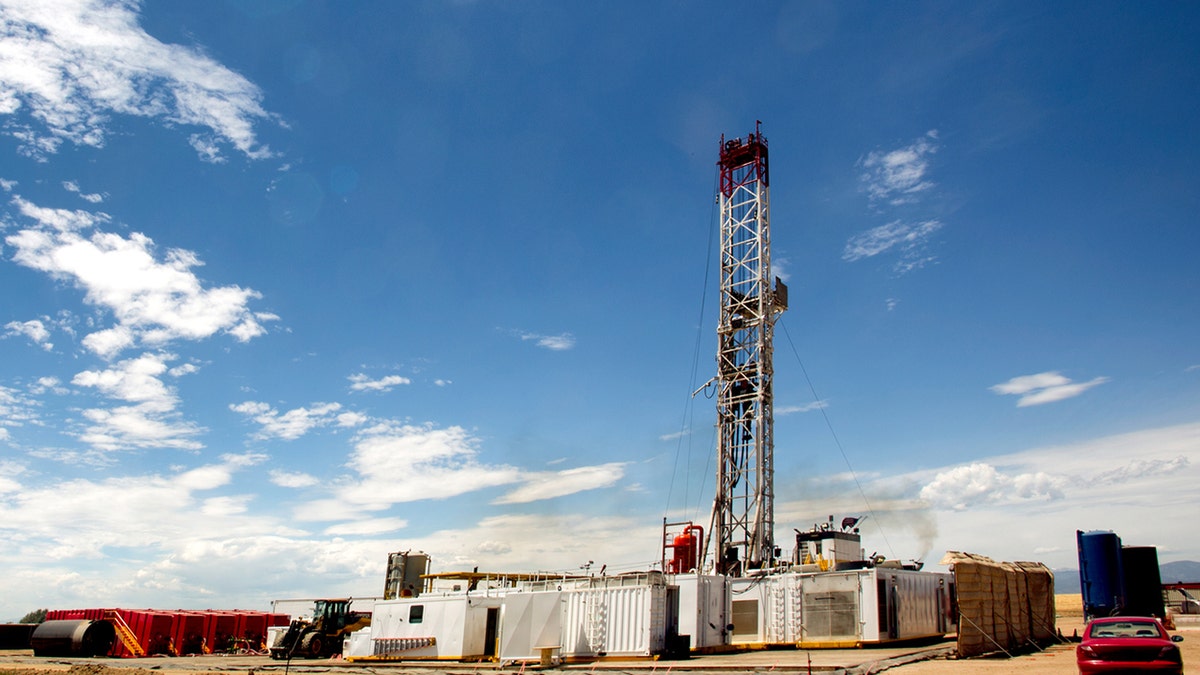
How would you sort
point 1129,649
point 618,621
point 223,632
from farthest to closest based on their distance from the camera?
point 223,632, point 618,621, point 1129,649

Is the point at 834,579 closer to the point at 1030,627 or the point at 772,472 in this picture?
the point at 1030,627

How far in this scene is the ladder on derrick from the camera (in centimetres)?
3962

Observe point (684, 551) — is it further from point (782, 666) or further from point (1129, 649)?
point (1129, 649)

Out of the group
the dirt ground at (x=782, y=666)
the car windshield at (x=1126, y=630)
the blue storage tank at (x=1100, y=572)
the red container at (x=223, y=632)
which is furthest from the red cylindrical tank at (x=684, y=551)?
the red container at (x=223, y=632)

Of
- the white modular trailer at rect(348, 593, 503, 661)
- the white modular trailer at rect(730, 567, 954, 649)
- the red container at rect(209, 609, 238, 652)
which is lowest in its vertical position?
the red container at rect(209, 609, 238, 652)

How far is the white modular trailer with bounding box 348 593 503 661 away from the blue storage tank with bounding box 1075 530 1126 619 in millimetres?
24256

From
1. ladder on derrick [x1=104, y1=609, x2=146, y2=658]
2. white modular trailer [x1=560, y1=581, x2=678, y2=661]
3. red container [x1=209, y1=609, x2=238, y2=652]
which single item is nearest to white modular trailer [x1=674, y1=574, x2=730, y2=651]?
white modular trailer [x1=560, y1=581, x2=678, y2=661]

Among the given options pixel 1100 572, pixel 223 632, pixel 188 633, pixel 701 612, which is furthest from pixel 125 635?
pixel 1100 572

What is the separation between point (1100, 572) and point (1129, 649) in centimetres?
2237

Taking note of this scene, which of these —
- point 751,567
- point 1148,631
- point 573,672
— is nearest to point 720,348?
point 751,567

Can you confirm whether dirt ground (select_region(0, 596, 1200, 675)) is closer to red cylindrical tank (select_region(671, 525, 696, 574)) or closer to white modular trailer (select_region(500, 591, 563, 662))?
white modular trailer (select_region(500, 591, 563, 662))

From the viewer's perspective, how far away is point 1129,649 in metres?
13.2

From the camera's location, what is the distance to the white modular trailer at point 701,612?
25578mm

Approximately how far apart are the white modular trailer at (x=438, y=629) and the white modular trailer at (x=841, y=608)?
9101 millimetres
